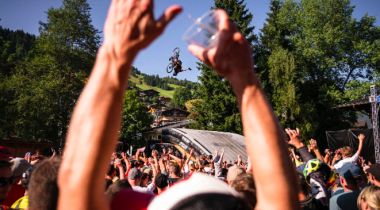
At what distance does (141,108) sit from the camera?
41.3 metres

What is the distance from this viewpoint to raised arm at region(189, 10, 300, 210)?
0.85 meters

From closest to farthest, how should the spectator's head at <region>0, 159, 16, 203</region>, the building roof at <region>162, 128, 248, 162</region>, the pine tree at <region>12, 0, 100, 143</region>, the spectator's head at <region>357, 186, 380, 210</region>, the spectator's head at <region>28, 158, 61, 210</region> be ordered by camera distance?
the spectator's head at <region>28, 158, 61, 210</region> < the spectator's head at <region>357, 186, 380, 210</region> < the spectator's head at <region>0, 159, 16, 203</region> < the building roof at <region>162, 128, 248, 162</region> < the pine tree at <region>12, 0, 100, 143</region>

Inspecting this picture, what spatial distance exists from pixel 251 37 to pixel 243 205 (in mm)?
33294

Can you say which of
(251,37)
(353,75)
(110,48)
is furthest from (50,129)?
(353,75)

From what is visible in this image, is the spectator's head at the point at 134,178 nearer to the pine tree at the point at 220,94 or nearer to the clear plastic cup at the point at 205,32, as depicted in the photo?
the clear plastic cup at the point at 205,32

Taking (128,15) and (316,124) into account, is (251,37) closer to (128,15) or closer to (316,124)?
(316,124)

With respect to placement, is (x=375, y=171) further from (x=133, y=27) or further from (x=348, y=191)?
(x=133, y=27)

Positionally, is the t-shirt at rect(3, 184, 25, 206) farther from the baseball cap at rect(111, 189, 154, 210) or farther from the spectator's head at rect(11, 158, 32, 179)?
the baseball cap at rect(111, 189, 154, 210)

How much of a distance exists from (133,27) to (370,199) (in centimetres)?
326

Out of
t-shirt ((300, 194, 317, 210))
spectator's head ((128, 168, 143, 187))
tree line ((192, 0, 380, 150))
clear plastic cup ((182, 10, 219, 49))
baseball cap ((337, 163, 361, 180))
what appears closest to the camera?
clear plastic cup ((182, 10, 219, 49))

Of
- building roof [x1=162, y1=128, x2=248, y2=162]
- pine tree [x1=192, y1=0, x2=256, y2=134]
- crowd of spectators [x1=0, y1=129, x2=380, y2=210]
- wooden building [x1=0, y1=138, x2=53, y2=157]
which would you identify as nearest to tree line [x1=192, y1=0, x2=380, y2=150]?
pine tree [x1=192, y1=0, x2=256, y2=134]

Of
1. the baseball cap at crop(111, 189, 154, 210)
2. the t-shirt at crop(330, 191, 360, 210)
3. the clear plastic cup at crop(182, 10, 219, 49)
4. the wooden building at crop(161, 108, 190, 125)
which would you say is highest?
the wooden building at crop(161, 108, 190, 125)

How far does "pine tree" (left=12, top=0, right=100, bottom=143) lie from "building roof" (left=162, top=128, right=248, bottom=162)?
11.2 meters

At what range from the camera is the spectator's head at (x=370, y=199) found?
2771mm
